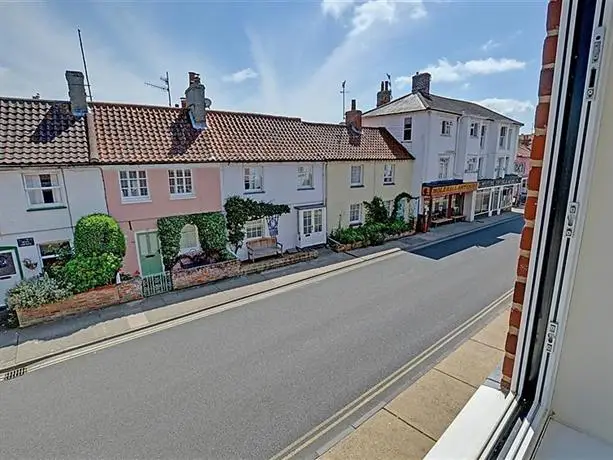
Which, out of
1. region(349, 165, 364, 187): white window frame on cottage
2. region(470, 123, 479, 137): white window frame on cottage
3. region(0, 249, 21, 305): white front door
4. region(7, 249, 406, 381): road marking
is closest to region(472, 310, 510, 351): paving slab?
region(7, 249, 406, 381): road marking

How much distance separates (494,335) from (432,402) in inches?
125

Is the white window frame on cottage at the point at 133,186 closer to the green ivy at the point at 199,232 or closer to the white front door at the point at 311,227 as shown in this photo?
the green ivy at the point at 199,232

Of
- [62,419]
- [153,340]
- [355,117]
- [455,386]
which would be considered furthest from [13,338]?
[355,117]

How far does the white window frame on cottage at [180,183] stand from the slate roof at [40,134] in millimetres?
2882

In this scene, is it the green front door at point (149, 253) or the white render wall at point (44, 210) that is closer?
the white render wall at point (44, 210)

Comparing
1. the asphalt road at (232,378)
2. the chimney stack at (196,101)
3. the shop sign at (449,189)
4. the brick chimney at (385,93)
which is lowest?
the asphalt road at (232,378)

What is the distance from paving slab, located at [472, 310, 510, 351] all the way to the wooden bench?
9.35 metres

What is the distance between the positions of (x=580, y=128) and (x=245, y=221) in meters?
13.8

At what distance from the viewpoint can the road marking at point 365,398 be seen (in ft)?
18.3

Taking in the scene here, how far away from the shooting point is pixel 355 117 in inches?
806

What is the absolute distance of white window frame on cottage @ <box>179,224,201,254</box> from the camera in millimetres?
13828

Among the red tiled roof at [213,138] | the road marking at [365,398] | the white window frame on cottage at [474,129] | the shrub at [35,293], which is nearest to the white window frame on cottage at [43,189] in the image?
the red tiled roof at [213,138]

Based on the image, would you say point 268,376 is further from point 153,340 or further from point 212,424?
point 153,340

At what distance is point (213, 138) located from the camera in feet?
48.2
